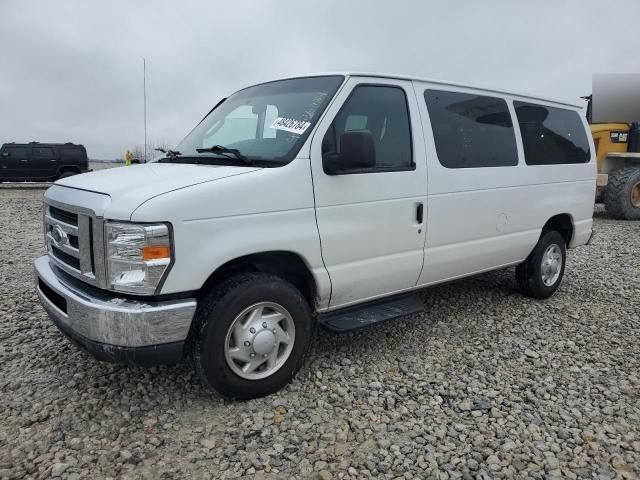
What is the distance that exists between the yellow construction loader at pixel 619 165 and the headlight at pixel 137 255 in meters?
12.1

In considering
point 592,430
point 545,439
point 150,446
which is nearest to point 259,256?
point 150,446

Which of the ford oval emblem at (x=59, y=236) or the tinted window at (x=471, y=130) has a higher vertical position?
the tinted window at (x=471, y=130)

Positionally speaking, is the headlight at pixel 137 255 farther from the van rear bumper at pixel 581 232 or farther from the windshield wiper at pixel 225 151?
the van rear bumper at pixel 581 232

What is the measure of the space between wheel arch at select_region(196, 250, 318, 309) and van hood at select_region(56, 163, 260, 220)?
1.79 ft

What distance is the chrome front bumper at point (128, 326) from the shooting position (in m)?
2.71

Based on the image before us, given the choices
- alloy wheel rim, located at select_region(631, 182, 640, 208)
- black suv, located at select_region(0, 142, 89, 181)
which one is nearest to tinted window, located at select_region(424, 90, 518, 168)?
alloy wheel rim, located at select_region(631, 182, 640, 208)

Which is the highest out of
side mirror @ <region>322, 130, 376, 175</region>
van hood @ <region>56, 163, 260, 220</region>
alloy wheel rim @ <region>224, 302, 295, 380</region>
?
side mirror @ <region>322, 130, 376, 175</region>

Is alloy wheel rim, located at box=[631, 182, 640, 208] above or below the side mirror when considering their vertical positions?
below

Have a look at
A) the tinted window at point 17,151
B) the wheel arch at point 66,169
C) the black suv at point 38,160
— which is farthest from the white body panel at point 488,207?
the tinted window at point 17,151

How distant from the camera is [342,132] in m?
3.44

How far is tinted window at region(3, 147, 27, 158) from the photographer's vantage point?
67.5 feet

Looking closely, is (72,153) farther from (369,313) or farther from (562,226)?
(369,313)

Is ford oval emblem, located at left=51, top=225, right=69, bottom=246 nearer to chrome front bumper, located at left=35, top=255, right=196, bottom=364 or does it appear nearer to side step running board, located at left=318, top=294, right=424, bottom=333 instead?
chrome front bumper, located at left=35, top=255, right=196, bottom=364

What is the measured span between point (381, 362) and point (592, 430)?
1.46 m
